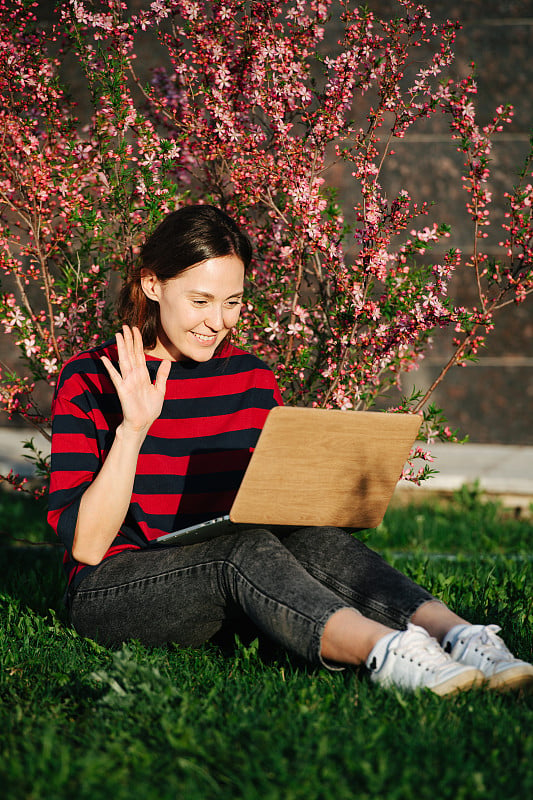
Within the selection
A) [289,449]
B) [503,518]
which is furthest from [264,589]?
[503,518]

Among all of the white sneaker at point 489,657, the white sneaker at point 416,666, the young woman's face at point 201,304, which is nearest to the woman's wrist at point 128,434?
the young woman's face at point 201,304

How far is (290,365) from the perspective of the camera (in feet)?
11.3

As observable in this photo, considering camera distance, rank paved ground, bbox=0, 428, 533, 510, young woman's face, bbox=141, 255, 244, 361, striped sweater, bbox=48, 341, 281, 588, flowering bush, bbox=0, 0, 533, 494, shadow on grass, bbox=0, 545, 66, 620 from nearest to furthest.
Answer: striped sweater, bbox=48, 341, 281, 588 < young woman's face, bbox=141, 255, 244, 361 < flowering bush, bbox=0, 0, 533, 494 < shadow on grass, bbox=0, 545, 66, 620 < paved ground, bbox=0, 428, 533, 510

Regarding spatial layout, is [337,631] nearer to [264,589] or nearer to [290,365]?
[264,589]

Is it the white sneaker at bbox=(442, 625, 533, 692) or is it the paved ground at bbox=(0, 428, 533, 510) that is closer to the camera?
the white sneaker at bbox=(442, 625, 533, 692)

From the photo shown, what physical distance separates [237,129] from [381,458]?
1.53 m

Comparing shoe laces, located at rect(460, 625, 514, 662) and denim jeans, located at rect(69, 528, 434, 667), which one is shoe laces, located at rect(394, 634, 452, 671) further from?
denim jeans, located at rect(69, 528, 434, 667)

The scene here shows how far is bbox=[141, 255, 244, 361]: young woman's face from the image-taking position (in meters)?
2.79

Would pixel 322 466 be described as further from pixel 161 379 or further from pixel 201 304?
pixel 201 304

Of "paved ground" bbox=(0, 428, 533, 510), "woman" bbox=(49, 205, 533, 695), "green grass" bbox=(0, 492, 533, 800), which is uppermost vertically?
"woman" bbox=(49, 205, 533, 695)

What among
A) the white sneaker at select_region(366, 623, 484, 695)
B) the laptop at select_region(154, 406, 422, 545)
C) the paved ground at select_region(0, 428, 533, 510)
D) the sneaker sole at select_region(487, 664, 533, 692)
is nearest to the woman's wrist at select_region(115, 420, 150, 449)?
the laptop at select_region(154, 406, 422, 545)

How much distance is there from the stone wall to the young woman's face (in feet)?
13.6

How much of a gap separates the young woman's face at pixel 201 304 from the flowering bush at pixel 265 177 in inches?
16.5

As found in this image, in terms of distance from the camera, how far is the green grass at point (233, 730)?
5.82ft
